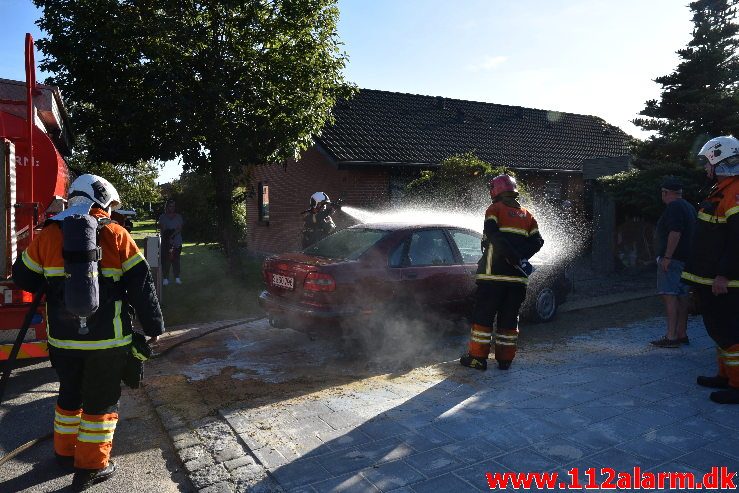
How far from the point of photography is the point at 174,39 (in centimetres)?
930

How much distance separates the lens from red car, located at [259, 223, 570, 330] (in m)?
5.77

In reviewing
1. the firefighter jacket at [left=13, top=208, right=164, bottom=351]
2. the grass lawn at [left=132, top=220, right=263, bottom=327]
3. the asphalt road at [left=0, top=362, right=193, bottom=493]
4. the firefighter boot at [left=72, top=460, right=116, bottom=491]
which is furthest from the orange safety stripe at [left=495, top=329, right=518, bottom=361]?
the grass lawn at [left=132, top=220, right=263, bottom=327]

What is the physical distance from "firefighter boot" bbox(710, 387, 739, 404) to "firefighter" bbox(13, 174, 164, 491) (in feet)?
14.1

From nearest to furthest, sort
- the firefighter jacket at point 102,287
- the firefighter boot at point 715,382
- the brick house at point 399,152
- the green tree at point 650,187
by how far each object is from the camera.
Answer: the firefighter jacket at point 102,287, the firefighter boot at point 715,382, the green tree at point 650,187, the brick house at point 399,152

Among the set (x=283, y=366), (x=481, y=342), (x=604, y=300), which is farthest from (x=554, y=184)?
(x=283, y=366)

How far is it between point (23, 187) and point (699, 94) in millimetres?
13747

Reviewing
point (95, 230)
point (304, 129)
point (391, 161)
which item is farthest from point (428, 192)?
point (95, 230)

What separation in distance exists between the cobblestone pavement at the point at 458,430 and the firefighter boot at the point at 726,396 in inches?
2.5

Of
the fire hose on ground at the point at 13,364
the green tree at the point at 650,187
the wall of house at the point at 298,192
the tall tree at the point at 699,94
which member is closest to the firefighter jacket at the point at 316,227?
the wall of house at the point at 298,192

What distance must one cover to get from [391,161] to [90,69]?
840cm

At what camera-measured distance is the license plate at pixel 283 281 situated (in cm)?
603

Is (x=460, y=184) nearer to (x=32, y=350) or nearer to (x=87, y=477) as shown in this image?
(x=32, y=350)

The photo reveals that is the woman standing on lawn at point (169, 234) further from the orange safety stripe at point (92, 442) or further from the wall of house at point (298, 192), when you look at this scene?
the orange safety stripe at point (92, 442)

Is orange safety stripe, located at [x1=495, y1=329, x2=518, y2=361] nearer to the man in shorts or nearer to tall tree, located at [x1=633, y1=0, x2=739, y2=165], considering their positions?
the man in shorts
